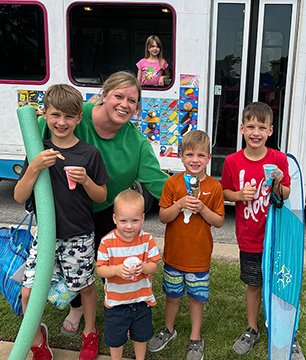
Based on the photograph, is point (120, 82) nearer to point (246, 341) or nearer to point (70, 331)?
point (70, 331)

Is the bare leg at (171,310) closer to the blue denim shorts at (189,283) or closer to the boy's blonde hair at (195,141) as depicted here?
the blue denim shorts at (189,283)

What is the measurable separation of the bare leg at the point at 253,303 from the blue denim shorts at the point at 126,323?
2.54ft

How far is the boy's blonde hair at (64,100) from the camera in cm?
231

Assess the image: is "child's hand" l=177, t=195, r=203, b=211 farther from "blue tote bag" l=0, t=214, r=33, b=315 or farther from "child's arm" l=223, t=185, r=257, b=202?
"blue tote bag" l=0, t=214, r=33, b=315

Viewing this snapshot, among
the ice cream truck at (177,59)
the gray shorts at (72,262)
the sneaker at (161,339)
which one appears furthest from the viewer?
the ice cream truck at (177,59)

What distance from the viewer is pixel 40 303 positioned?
223 centimetres

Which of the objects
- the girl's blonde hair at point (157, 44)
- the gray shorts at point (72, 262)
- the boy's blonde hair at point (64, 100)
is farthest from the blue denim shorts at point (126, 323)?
the girl's blonde hair at point (157, 44)

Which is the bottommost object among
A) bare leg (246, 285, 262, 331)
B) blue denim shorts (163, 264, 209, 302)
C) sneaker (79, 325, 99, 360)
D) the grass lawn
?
the grass lawn

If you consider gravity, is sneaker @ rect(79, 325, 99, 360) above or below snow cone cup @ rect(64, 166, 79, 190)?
below

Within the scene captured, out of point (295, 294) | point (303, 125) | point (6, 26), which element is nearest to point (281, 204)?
point (295, 294)

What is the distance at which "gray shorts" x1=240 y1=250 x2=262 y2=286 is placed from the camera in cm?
271

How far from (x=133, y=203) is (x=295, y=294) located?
118 cm

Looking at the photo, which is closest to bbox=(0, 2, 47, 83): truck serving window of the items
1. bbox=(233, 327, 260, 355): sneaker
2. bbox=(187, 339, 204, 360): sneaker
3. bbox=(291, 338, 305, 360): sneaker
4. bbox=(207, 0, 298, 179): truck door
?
bbox=(207, 0, 298, 179): truck door

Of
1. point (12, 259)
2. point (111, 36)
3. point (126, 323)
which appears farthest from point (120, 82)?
point (111, 36)
